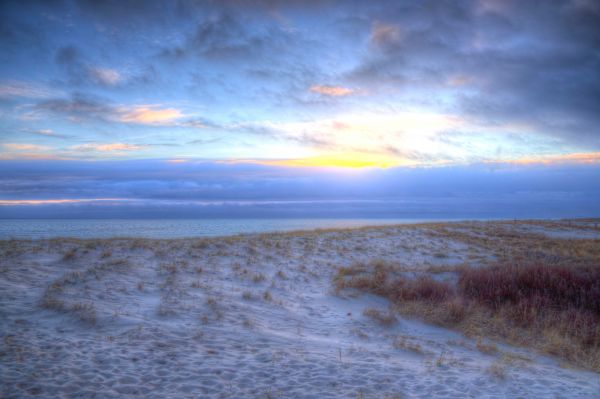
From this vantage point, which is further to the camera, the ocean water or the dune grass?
the ocean water

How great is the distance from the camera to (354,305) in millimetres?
12469

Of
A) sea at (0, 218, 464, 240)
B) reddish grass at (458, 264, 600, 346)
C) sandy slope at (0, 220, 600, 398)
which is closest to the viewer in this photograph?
sandy slope at (0, 220, 600, 398)

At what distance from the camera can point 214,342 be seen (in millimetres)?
7891

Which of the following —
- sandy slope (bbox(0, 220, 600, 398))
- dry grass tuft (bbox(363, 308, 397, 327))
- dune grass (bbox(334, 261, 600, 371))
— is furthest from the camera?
dry grass tuft (bbox(363, 308, 397, 327))

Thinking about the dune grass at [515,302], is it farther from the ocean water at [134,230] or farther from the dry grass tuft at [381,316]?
the ocean water at [134,230]

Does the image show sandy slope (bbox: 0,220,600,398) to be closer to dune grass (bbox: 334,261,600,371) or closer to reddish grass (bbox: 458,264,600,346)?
dune grass (bbox: 334,261,600,371)

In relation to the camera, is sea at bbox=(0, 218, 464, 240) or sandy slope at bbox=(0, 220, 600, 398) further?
sea at bbox=(0, 218, 464, 240)

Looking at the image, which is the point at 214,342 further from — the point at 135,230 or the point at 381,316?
the point at 135,230

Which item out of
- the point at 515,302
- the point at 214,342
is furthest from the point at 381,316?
the point at 515,302

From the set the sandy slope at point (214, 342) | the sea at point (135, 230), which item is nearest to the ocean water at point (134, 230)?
the sea at point (135, 230)

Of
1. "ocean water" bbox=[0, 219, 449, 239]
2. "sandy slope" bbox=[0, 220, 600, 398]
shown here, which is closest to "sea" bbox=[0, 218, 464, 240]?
"ocean water" bbox=[0, 219, 449, 239]

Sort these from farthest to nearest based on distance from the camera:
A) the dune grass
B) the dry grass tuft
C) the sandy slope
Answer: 1. the dry grass tuft
2. the dune grass
3. the sandy slope

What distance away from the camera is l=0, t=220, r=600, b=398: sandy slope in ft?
19.9

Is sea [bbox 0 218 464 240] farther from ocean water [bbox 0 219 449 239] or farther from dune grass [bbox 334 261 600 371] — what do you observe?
dune grass [bbox 334 261 600 371]
